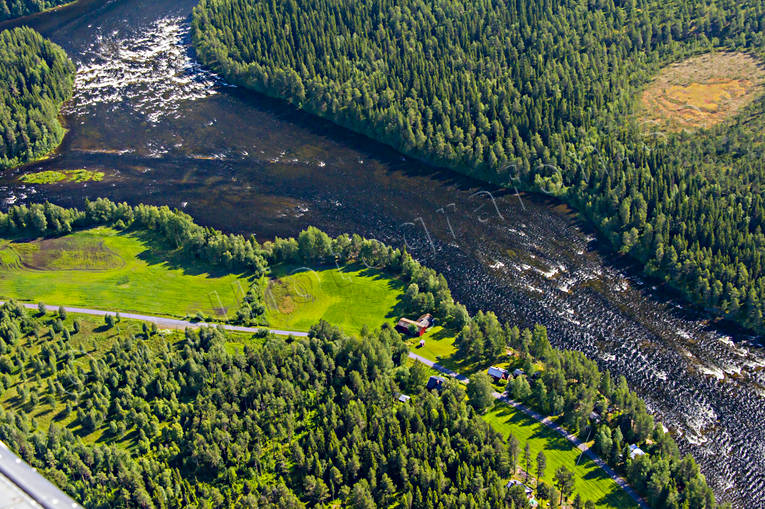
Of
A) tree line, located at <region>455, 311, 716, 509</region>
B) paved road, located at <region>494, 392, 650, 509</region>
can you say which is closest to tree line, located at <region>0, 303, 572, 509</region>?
paved road, located at <region>494, 392, 650, 509</region>

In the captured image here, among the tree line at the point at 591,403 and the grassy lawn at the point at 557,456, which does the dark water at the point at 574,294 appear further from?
the grassy lawn at the point at 557,456

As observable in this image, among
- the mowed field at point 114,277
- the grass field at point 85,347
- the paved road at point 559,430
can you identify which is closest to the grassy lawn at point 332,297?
the mowed field at point 114,277

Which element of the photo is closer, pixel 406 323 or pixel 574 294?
pixel 406 323

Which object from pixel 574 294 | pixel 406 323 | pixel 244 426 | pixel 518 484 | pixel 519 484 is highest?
pixel 406 323

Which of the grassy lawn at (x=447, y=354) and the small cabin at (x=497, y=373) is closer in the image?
the small cabin at (x=497, y=373)

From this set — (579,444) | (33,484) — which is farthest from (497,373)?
(33,484)

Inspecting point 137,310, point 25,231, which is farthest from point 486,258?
point 25,231

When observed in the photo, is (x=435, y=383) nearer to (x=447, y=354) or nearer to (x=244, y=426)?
(x=447, y=354)

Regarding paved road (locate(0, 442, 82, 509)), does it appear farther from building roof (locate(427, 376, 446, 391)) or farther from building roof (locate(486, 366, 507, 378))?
building roof (locate(486, 366, 507, 378))
